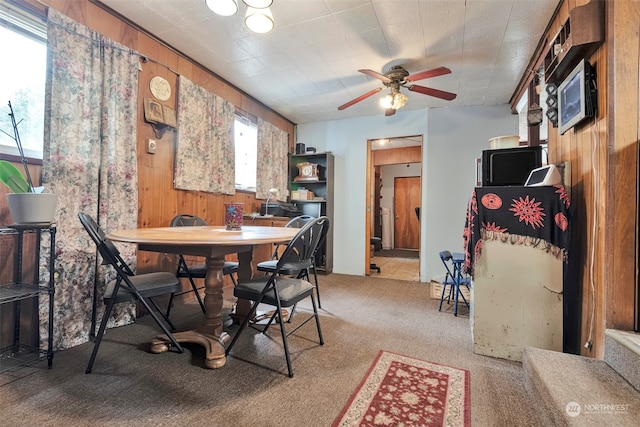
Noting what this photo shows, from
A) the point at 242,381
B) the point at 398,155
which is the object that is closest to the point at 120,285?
the point at 242,381

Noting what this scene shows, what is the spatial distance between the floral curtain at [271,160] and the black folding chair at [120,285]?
2347 mm

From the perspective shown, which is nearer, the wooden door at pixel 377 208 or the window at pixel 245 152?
the window at pixel 245 152

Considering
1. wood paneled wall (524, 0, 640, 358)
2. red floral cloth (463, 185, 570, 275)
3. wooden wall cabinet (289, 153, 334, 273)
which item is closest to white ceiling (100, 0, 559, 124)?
wood paneled wall (524, 0, 640, 358)

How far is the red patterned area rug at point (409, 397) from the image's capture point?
1248 mm

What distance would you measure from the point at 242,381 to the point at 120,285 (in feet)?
2.96

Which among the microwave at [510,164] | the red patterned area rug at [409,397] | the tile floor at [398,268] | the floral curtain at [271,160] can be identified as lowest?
the tile floor at [398,268]

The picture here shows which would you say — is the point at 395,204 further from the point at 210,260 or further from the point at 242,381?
the point at 242,381

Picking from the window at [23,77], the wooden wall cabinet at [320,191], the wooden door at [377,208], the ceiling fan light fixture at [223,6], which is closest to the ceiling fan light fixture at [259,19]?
the ceiling fan light fixture at [223,6]

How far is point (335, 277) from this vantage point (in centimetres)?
423

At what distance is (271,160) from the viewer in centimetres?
427

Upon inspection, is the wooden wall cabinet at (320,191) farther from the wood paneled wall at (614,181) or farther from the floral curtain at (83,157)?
the wood paneled wall at (614,181)

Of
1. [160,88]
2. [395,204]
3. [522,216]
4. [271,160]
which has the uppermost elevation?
[160,88]

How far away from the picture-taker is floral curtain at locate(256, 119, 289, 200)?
4.04 m

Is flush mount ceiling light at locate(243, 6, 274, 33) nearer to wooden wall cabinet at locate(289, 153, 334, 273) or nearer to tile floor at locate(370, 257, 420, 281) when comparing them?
wooden wall cabinet at locate(289, 153, 334, 273)
